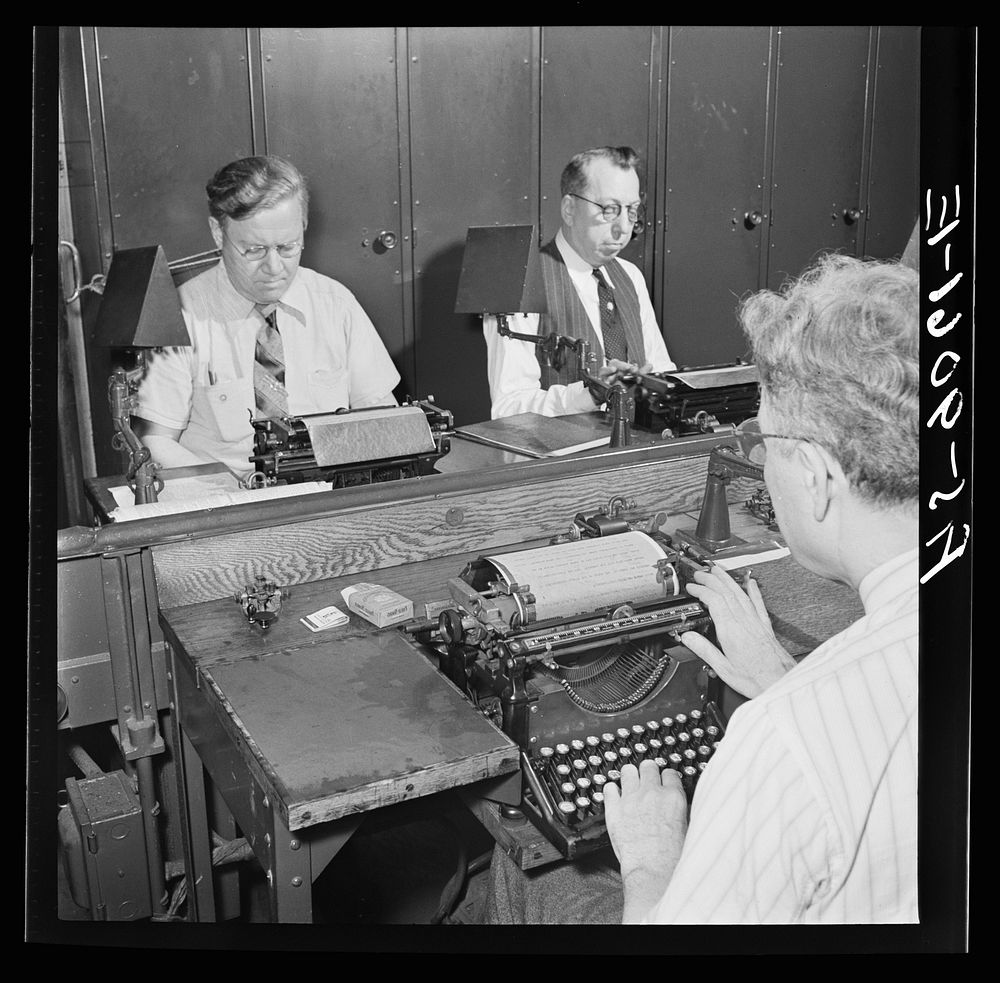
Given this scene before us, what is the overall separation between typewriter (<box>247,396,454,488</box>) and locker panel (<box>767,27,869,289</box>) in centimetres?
134

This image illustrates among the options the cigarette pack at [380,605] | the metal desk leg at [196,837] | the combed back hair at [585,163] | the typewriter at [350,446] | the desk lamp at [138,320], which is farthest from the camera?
the combed back hair at [585,163]

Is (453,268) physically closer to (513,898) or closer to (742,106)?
(742,106)

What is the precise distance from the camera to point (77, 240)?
3.56m

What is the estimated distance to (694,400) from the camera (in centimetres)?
369

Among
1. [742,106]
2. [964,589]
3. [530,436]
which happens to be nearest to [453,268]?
[530,436]

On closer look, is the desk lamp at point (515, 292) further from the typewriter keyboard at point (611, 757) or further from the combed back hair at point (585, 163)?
the typewriter keyboard at point (611, 757)

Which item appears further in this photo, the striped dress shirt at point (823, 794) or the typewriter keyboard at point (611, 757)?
the typewriter keyboard at point (611, 757)

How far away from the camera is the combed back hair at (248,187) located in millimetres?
3379

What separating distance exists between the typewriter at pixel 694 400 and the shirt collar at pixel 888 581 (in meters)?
1.57

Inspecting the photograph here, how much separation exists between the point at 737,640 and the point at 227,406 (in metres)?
1.92

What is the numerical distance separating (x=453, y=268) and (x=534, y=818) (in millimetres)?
2790

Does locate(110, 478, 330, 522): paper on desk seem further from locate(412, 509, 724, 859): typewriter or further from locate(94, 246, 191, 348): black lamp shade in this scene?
locate(412, 509, 724, 859): typewriter

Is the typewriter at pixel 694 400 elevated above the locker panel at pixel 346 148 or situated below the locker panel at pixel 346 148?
below

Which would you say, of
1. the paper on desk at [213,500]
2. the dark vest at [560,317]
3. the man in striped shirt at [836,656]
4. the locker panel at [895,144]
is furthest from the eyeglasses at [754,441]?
the dark vest at [560,317]
